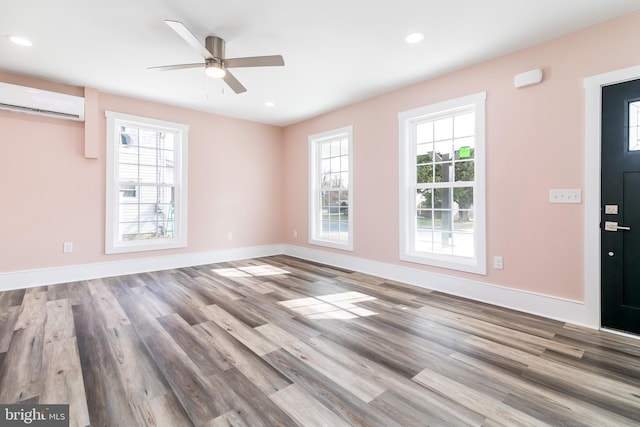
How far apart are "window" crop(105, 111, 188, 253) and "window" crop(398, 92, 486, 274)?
365 cm

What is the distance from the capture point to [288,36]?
9.23ft

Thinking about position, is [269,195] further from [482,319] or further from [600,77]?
[600,77]

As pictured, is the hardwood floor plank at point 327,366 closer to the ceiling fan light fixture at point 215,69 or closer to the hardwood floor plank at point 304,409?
the hardwood floor plank at point 304,409

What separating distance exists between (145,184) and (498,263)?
16.7ft

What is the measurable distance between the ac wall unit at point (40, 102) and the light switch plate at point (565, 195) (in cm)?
569

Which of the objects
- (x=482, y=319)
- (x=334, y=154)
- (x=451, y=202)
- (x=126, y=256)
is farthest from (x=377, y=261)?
(x=126, y=256)

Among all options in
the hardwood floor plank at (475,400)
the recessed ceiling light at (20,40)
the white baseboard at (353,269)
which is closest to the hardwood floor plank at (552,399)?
the hardwood floor plank at (475,400)

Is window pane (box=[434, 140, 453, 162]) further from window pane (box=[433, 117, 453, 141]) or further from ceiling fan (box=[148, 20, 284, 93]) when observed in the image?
ceiling fan (box=[148, 20, 284, 93])

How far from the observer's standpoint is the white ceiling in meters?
2.37

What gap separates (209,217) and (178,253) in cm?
80

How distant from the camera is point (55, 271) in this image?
12.9 ft

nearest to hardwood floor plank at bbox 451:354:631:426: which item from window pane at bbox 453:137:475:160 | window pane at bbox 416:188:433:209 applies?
window pane at bbox 416:188:433:209

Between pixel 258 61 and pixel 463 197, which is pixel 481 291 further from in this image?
pixel 258 61

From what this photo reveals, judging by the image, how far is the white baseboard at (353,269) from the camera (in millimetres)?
2831
